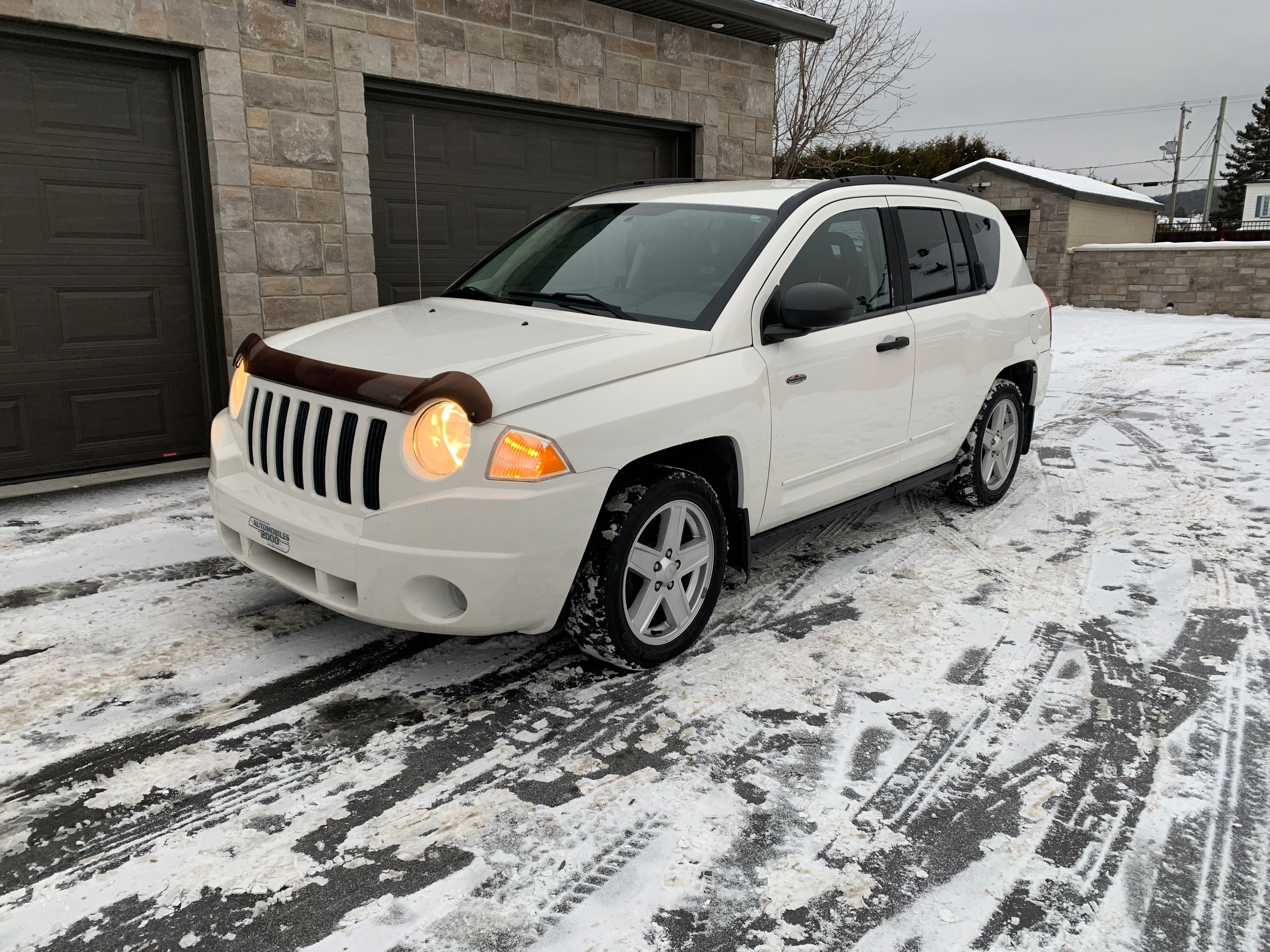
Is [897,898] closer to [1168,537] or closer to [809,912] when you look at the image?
[809,912]

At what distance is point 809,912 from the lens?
8.13 ft

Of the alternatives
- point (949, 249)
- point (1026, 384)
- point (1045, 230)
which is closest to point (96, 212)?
point (949, 249)

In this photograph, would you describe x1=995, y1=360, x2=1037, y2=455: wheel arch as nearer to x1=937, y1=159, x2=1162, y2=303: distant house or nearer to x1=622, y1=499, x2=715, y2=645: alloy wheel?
x1=622, y1=499, x2=715, y2=645: alloy wheel

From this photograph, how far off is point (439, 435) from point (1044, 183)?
2594cm

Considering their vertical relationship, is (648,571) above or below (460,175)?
below

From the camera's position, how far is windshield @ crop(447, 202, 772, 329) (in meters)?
4.19

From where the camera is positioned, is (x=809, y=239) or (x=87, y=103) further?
(x=87, y=103)

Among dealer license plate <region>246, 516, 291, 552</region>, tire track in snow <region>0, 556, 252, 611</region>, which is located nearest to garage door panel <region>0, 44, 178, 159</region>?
tire track in snow <region>0, 556, 252, 611</region>

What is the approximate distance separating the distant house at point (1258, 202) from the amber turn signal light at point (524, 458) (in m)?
68.6

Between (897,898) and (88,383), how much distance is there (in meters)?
6.38

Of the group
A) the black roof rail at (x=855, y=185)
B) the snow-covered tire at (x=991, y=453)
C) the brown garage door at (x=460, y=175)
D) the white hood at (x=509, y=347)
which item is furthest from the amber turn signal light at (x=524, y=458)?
the brown garage door at (x=460, y=175)

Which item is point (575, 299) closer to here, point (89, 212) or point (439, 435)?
point (439, 435)

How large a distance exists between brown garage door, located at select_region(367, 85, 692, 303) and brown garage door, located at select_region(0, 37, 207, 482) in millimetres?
1670

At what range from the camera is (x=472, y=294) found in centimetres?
490
